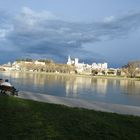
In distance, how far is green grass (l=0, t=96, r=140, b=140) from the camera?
8.87 metres

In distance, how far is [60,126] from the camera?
9.89m

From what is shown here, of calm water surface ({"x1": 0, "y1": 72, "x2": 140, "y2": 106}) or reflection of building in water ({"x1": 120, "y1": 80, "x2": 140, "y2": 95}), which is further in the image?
reflection of building in water ({"x1": 120, "y1": 80, "x2": 140, "y2": 95})

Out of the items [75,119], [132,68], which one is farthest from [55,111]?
[132,68]

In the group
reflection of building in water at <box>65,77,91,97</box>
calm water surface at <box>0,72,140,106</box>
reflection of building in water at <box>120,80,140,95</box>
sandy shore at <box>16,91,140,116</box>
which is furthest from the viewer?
reflection of building in water at <box>120,80,140,95</box>

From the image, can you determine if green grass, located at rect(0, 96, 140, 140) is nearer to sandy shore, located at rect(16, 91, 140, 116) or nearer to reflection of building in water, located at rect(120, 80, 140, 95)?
sandy shore, located at rect(16, 91, 140, 116)

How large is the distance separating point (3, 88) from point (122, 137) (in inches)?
580

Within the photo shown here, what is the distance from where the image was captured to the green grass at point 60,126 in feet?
29.1

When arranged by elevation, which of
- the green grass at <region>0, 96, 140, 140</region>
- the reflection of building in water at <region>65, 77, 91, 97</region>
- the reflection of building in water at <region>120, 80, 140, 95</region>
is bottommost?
the reflection of building in water at <region>120, 80, 140, 95</region>

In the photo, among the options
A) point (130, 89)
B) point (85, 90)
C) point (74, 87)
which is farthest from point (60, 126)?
point (130, 89)

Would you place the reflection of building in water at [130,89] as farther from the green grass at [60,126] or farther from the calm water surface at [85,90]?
the green grass at [60,126]

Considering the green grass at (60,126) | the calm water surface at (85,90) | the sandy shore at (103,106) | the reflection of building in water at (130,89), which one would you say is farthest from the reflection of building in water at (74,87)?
the green grass at (60,126)

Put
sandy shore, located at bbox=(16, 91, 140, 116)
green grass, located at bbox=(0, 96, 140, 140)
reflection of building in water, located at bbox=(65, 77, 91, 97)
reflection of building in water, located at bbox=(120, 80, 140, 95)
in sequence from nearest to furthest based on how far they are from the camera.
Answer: green grass, located at bbox=(0, 96, 140, 140) → sandy shore, located at bbox=(16, 91, 140, 116) → reflection of building in water, located at bbox=(65, 77, 91, 97) → reflection of building in water, located at bbox=(120, 80, 140, 95)

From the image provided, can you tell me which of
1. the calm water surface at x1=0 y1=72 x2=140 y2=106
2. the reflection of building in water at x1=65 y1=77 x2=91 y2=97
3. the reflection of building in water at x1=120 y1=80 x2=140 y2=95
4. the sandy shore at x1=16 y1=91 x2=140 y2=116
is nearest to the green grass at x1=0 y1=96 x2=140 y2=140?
the sandy shore at x1=16 y1=91 x2=140 y2=116

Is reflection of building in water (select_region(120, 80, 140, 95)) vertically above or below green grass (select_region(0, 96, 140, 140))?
below
